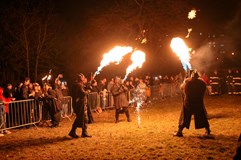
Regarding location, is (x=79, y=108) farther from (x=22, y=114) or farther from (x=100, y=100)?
(x=100, y=100)

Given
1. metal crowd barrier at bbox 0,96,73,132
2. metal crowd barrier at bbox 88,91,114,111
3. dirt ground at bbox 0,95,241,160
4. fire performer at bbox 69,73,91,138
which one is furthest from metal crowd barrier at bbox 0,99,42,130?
metal crowd barrier at bbox 88,91,114,111

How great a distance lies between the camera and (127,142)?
32.9ft

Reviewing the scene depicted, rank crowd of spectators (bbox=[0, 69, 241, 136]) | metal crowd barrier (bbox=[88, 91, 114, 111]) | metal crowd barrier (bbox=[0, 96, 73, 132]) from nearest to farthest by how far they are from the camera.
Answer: metal crowd barrier (bbox=[0, 96, 73, 132]) < crowd of spectators (bbox=[0, 69, 241, 136]) < metal crowd barrier (bbox=[88, 91, 114, 111])

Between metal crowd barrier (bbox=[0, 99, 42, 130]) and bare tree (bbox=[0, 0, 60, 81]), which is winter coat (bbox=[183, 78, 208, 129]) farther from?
bare tree (bbox=[0, 0, 60, 81])

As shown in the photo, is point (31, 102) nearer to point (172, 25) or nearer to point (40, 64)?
point (40, 64)

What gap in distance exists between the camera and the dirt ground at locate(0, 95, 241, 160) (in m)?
8.60

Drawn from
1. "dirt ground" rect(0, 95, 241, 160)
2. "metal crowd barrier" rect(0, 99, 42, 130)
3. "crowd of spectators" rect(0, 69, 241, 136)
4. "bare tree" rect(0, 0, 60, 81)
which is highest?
"bare tree" rect(0, 0, 60, 81)

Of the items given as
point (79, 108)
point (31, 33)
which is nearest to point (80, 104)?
point (79, 108)

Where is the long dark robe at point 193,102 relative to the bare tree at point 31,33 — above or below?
below

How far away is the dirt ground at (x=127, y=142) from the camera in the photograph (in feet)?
28.2

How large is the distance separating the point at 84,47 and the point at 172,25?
861cm

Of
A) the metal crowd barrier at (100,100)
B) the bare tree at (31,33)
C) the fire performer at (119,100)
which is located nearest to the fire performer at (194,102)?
the fire performer at (119,100)

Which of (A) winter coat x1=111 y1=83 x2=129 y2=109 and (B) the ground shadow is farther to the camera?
(A) winter coat x1=111 y1=83 x2=129 y2=109

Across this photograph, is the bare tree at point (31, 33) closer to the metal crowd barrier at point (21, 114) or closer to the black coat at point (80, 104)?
the metal crowd barrier at point (21, 114)
